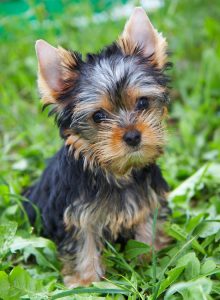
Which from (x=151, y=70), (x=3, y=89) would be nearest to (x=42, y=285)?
(x=151, y=70)

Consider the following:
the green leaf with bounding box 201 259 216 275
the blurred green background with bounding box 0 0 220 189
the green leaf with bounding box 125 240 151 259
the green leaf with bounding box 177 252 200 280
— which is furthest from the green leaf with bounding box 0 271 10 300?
the blurred green background with bounding box 0 0 220 189

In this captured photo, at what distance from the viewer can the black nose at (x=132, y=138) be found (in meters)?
3.38

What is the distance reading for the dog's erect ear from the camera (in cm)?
372

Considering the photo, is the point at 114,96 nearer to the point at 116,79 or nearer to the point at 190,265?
the point at 116,79

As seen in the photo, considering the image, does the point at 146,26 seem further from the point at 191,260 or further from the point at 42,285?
the point at 42,285

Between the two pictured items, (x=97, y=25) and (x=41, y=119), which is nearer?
(x=41, y=119)

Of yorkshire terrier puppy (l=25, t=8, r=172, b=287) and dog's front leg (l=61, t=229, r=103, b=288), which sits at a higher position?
yorkshire terrier puppy (l=25, t=8, r=172, b=287)

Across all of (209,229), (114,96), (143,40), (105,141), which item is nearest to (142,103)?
(114,96)

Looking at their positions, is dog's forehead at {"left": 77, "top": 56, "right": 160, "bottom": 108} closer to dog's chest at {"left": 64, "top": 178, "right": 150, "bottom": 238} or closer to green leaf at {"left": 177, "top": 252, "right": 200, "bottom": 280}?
dog's chest at {"left": 64, "top": 178, "right": 150, "bottom": 238}

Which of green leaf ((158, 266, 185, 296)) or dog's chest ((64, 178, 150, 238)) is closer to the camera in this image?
green leaf ((158, 266, 185, 296))

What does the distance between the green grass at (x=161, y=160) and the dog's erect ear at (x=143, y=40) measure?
3.53 ft

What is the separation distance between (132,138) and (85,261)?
1044 millimetres

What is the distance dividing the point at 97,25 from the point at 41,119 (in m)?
1.70

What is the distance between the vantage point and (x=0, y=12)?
787 centimetres
